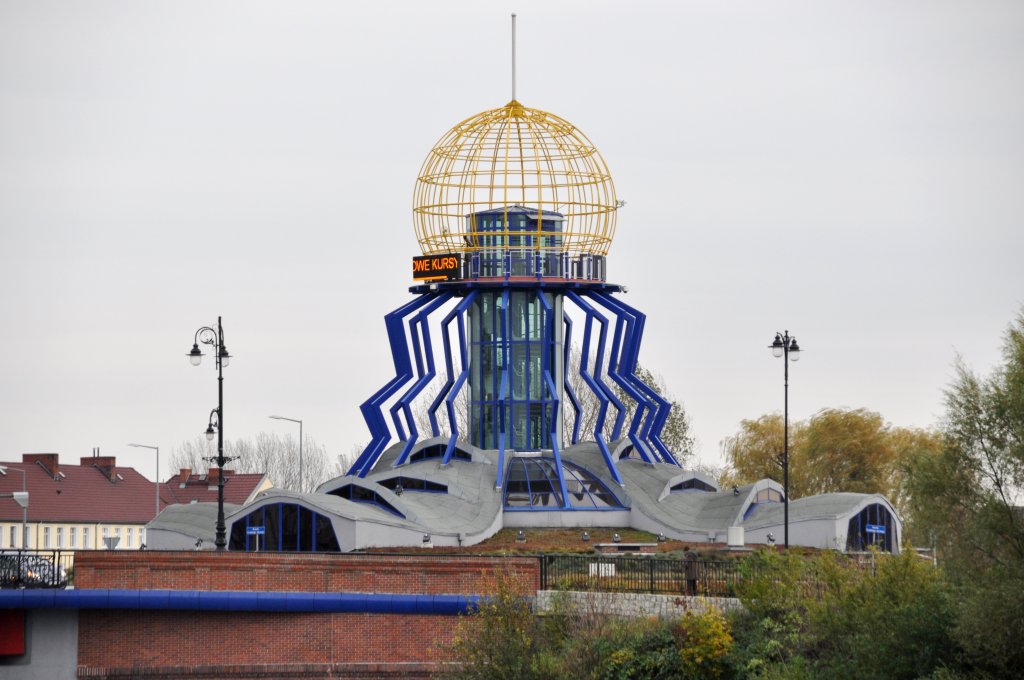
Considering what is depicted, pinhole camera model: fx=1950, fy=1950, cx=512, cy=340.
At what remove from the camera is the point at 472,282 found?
221ft

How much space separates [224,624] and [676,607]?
36.0 feet

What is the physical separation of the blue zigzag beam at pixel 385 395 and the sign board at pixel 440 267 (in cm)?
172

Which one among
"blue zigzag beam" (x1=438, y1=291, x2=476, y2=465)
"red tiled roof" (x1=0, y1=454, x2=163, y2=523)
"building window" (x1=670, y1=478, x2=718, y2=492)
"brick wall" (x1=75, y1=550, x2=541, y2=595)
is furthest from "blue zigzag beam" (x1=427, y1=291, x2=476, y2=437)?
"red tiled roof" (x1=0, y1=454, x2=163, y2=523)

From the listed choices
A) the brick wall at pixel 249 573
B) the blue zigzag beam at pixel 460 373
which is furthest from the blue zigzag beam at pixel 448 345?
the brick wall at pixel 249 573

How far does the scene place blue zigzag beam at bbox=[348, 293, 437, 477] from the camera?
6762 cm

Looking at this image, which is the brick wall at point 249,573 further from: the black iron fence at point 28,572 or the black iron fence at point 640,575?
the black iron fence at point 640,575

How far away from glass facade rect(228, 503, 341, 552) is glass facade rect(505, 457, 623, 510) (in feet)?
25.7

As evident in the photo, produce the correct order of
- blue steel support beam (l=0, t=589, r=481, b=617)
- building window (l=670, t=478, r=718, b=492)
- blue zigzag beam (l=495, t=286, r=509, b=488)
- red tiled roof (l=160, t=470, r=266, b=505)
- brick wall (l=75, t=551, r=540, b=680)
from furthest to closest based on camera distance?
red tiled roof (l=160, t=470, r=266, b=505)
building window (l=670, t=478, r=718, b=492)
blue zigzag beam (l=495, t=286, r=509, b=488)
brick wall (l=75, t=551, r=540, b=680)
blue steel support beam (l=0, t=589, r=481, b=617)

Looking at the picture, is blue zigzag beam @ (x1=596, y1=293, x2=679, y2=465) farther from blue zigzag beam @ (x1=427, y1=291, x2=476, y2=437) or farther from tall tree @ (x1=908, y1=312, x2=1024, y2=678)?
tall tree @ (x1=908, y1=312, x2=1024, y2=678)

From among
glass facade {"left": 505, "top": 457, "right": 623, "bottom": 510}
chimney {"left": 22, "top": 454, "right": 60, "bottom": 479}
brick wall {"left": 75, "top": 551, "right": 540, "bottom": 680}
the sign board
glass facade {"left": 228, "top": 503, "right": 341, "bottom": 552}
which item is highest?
the sign board

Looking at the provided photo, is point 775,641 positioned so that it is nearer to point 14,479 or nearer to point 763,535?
point 763,535

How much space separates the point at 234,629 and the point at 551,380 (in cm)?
2361

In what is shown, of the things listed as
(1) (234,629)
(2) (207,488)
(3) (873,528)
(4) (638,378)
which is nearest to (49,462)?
(2) (207,488)

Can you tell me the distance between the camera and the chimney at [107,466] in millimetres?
103250
